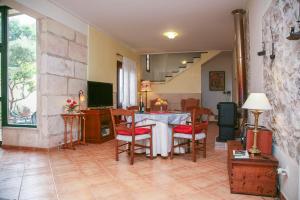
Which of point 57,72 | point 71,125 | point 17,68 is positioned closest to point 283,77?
point 71,125

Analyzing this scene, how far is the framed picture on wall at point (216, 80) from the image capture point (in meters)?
10.1

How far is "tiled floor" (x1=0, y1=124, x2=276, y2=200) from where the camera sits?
2580mm

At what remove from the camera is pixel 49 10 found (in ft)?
15.3

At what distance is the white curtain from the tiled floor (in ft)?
12.1

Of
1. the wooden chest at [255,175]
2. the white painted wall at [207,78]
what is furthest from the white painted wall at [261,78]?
the white painted wall at [207,78]

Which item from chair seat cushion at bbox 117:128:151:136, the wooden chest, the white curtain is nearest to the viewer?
A: the wooden chest

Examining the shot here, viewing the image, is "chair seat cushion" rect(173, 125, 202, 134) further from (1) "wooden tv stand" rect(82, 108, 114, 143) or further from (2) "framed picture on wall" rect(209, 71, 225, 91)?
(2) "framed picture on wall" rect(209, 71, 225, 91)

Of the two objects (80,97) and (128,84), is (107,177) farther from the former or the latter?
(128,84)

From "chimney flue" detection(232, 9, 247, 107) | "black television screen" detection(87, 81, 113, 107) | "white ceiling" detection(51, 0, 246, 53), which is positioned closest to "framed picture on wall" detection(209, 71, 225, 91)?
"white ceiling" detection(51, 0, 246, 53)

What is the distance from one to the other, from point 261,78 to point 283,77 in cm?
114

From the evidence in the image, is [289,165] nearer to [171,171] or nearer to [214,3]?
[171,171]

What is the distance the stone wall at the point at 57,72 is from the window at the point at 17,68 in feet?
1.59

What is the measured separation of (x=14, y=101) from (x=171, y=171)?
3715 mm

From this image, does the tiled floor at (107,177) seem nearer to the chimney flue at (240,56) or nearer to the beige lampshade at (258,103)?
the beige lampshade at (258,103)
